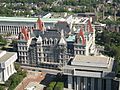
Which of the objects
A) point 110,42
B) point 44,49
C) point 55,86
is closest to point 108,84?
point 55,86

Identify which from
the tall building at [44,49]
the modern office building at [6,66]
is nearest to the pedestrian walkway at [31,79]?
the modern office building at [6,66]

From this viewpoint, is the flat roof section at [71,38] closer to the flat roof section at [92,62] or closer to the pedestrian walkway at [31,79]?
the flat roof section at [92,62]

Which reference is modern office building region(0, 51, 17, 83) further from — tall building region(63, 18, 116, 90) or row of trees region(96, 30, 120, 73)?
row of trees region(96, 30, 120, 73)

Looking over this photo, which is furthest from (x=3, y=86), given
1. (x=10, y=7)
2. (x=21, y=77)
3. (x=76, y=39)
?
(x=10, y=7)

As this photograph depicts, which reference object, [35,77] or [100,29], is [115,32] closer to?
[100,29]

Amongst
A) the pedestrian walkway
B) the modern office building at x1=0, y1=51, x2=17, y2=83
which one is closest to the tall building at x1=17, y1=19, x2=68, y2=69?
the pedestrian walkway

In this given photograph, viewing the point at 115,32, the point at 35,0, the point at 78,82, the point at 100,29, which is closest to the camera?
the point at 78,82

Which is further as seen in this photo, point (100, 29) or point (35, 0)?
point (35, 0)

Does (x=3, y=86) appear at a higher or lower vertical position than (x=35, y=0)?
lower
